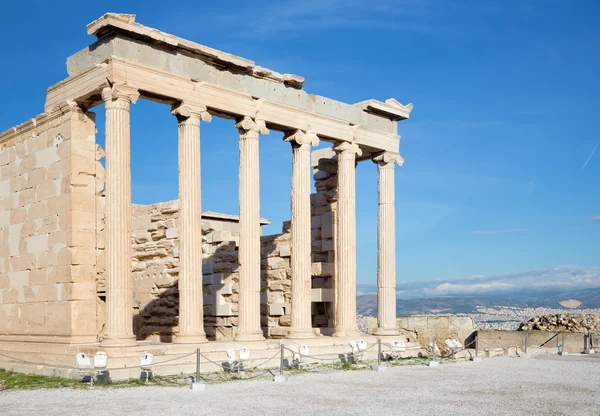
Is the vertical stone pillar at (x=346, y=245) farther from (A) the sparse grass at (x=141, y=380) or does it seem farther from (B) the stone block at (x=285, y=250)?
(A) the sparse grass at (x=141, y=380)

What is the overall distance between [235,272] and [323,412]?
15479mm

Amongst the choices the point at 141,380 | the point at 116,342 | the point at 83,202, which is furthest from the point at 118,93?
the point at 141,380

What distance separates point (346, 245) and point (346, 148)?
3.37 m

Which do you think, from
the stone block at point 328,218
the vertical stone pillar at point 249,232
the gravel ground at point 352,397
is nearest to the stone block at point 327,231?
the stone block at point 328,218

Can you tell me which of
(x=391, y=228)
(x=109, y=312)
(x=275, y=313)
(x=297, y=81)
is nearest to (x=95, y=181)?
(x=109, y=312)

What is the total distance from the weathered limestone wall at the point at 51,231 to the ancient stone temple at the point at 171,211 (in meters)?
0.05

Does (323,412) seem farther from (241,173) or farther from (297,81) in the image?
(297,81)

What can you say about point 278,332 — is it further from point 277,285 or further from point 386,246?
point 386,246

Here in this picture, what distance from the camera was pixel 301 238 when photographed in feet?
83.5

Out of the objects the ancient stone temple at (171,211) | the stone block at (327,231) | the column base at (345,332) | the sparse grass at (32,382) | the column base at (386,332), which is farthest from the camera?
the stone block at (327,231)

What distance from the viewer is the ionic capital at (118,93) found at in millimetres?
20250

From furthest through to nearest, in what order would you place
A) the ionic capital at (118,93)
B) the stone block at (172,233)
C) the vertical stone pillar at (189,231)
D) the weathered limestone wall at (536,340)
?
the stone block at (172,233)
the weathered limestone wall at (536,340)
the vertical stone pillar at (189,231)
the ionic capital at (118,93)

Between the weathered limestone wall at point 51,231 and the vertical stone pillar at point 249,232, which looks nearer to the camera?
the weathered limestone wall at point 51,231

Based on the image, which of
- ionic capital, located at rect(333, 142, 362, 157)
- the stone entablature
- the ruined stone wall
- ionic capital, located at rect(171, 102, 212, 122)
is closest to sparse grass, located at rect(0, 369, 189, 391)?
ionic capital, located at rect(171, 102, 212, 122)
